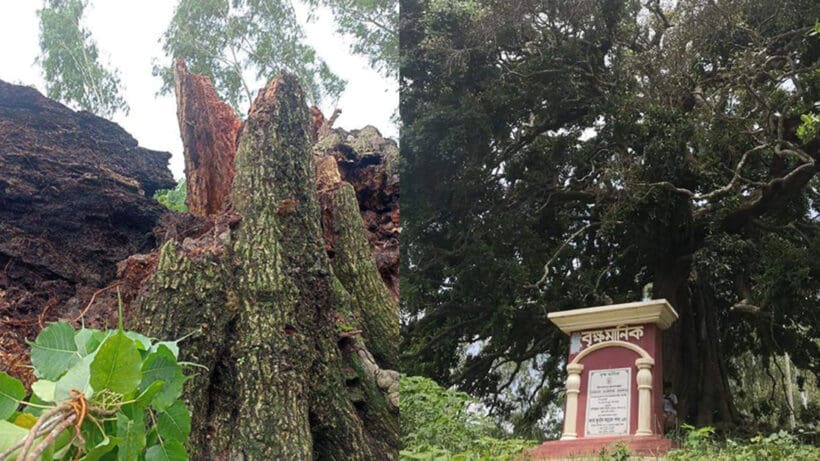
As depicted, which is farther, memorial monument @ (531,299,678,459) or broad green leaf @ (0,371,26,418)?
memorial monument @ (531,299,678,459)

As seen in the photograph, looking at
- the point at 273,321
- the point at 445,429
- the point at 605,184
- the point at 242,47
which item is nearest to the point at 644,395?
the point at 445,429

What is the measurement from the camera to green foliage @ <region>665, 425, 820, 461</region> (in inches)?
65.9

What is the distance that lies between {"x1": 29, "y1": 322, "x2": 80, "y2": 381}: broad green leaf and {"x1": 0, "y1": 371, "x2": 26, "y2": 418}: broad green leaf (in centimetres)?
2

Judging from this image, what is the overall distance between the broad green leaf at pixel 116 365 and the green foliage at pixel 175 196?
1.76m

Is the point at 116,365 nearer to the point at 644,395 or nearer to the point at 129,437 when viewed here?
the point at 129,437

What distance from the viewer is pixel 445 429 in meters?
2.02

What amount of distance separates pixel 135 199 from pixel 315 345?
708mm

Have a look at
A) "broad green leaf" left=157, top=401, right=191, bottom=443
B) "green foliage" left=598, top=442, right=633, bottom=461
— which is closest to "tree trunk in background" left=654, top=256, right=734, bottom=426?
"green foliage" left=598, top=442, right=633, bottom=461

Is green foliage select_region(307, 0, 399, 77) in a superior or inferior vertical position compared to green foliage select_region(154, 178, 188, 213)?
superior

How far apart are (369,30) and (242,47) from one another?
0.42 metres

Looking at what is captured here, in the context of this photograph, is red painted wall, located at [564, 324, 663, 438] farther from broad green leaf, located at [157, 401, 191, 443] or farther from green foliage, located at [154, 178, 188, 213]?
broad green leaf, located at [157, 401, 191, 443]

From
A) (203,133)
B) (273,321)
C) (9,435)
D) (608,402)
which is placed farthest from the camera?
(203,133)

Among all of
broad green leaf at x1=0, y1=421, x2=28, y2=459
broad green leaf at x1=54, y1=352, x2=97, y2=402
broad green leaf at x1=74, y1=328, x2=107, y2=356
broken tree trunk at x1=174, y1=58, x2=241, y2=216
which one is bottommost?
broad green leaf at x1=0, y1=421, x2=28, y2=459

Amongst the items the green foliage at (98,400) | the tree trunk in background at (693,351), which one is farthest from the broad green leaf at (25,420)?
the tree trunk in background at (693,351)
